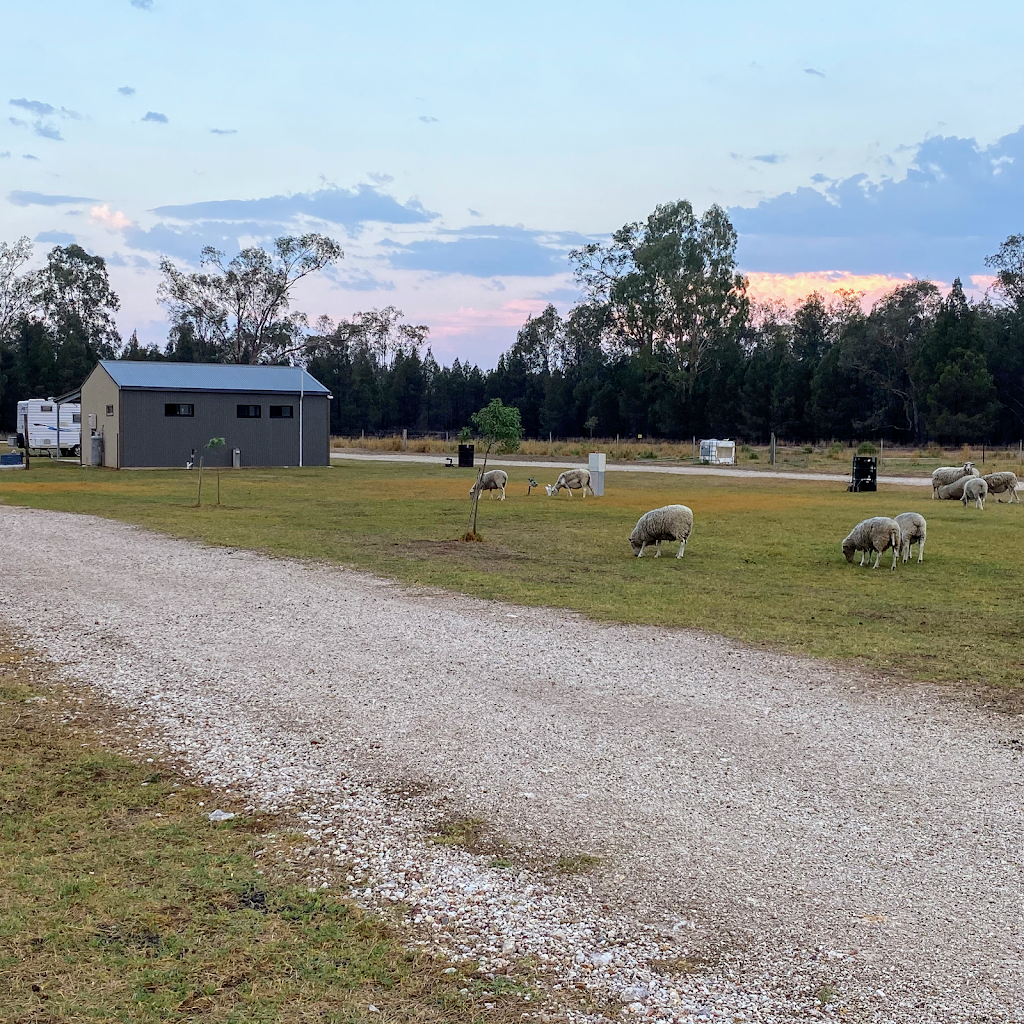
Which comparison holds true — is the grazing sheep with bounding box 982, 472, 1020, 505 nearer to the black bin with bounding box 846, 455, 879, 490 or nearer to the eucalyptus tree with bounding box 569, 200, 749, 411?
the black bin with bounding box 846, 455, 879, 490

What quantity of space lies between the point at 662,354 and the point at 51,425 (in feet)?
179

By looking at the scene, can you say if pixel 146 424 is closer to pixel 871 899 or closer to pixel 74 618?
pixel 74 618

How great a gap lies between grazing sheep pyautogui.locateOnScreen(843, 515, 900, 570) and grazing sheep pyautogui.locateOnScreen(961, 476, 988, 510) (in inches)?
472

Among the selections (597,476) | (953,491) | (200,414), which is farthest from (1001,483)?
(200,414)

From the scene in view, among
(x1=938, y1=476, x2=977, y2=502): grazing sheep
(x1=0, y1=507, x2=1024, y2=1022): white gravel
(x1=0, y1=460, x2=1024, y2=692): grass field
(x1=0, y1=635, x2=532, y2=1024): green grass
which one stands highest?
(x1=938, y1=476, x2=977, y2=502): grazing sheep

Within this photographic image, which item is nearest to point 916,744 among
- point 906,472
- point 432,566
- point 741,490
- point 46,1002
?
point 46,1002

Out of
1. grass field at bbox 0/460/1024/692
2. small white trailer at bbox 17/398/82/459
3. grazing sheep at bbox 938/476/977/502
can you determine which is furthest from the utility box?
small white trailer at bbox 17/398/82/459

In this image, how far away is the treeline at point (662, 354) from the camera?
7706 cm

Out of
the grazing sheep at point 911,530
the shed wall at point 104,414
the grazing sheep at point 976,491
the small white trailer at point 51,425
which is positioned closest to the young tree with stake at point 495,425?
the grazing sheep at point 911,530

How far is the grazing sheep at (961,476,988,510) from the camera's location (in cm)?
2627

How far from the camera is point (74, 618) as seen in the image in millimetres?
10898

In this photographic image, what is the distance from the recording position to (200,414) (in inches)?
1770

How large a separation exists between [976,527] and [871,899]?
18.8 m

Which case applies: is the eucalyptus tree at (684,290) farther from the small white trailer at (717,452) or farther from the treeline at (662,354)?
the small white trailer at (717,452)
